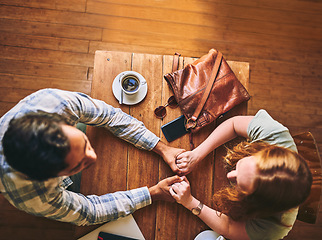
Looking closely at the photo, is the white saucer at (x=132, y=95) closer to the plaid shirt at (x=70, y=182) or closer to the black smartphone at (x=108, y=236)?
the plaid shirt at (x=70, y=182)

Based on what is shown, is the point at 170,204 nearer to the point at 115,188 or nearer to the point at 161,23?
the point at 115,188

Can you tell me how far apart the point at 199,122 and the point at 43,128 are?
790mm

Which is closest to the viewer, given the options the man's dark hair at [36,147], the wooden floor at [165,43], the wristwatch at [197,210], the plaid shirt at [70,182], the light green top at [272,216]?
the man's dark hair at [36,147]

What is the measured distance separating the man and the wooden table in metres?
0.06

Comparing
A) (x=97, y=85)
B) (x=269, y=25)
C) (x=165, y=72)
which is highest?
(x=269, y=25)

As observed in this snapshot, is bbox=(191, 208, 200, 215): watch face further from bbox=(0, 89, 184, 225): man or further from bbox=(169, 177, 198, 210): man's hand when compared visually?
bbox=(0, 89, 184, 225): man

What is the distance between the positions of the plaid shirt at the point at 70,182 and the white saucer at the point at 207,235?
0.34 meters

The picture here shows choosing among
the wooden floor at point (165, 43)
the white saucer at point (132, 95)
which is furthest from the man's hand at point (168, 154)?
the wooden floor at point (165, 43)

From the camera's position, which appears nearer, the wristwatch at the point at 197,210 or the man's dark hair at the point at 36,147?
the man's dark hair at the point at 36,147

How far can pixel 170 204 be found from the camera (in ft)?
4.16

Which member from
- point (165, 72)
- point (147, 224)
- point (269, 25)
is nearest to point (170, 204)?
point (147, 224)

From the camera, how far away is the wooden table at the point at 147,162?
124cm

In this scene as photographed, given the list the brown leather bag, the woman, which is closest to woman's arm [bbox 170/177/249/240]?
the woman

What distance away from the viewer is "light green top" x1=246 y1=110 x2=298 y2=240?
1.11m
